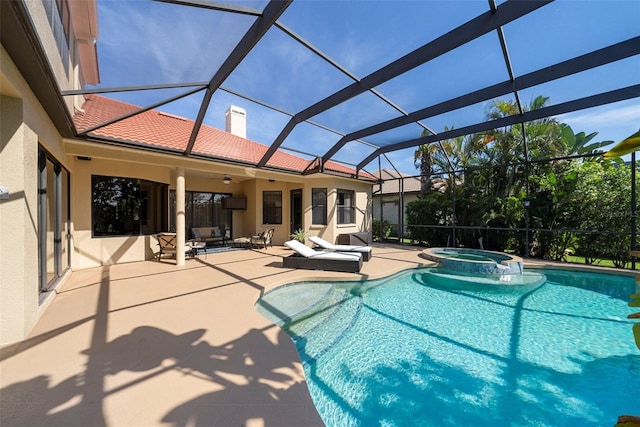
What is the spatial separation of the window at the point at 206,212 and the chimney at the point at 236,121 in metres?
3.75

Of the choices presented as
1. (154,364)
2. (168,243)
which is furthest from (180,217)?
(154,364)

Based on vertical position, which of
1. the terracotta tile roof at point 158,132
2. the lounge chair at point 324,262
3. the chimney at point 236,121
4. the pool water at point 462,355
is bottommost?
Answer: the pool water at point 462,355

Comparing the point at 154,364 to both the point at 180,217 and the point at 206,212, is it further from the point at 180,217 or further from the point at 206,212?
the point at 206,212

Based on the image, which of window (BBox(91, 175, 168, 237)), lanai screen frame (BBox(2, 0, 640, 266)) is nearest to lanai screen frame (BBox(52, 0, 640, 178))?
lanai screen frame (BBox(2, 0, 640, 266))

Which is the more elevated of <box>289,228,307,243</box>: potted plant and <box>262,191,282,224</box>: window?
<box>262,191,282,224</box>: window

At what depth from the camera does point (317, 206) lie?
14922 mm

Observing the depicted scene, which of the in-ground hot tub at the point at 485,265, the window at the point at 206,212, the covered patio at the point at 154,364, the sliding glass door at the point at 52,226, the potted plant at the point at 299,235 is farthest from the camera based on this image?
the window at the point at 206,212

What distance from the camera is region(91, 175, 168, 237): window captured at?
9.19 m

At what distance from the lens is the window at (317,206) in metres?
14.9

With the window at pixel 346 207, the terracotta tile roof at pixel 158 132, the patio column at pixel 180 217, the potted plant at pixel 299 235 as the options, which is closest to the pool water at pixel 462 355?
the patio column at pixel 180 217

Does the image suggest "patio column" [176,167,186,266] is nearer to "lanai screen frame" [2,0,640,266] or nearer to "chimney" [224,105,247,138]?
"lanai screen frame" [2,0,640,266]

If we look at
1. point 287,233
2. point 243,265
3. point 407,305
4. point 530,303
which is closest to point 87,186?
point 243,265

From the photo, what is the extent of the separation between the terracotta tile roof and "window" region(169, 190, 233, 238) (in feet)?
11.1

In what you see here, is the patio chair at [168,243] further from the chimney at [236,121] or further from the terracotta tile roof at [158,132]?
the chimney at [236,121]
